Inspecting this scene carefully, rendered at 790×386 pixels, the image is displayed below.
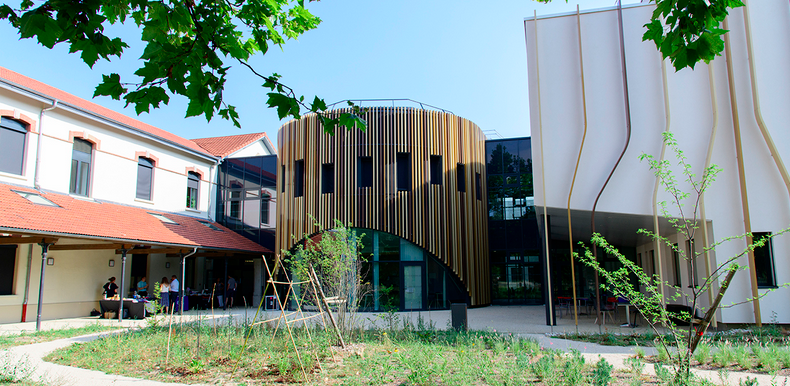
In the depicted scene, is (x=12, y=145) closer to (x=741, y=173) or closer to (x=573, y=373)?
(x=573, y=373)

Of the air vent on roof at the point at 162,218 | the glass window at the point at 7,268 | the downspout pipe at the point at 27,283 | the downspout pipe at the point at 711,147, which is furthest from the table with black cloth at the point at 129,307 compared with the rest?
the downspout pipe at the point at 711,147

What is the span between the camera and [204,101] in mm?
3844

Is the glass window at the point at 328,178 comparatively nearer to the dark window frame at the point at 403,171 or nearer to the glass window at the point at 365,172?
the glass window at the point at 365,172

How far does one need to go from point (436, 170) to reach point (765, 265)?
35.1 ft

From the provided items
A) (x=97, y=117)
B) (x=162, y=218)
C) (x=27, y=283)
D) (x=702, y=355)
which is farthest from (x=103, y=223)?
(x=702, y=355)

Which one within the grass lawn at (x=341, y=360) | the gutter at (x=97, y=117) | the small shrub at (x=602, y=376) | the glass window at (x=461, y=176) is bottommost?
the grass lawn at (x=341, y=360)

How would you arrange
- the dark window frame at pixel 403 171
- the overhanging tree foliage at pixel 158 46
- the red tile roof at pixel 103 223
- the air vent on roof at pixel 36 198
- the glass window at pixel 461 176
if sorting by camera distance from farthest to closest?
1. the glass window at pixel 461 176
2. the dark window frame at pixel 403 171
3. the air vent on roof at pixel 36 198
4. the red tile roof at pixel 103 223
5. the overhanging tree foliage at pixel 158 46

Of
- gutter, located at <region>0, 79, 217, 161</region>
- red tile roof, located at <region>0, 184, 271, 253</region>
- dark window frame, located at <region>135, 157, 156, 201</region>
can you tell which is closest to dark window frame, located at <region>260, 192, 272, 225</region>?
red tile roof, located at <region>0, 184, 271, 253</region>

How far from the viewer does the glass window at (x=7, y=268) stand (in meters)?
14.3

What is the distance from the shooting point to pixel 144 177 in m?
19.6

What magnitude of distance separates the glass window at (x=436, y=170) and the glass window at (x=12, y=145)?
13033 millimetres

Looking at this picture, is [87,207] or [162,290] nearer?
[87,207]

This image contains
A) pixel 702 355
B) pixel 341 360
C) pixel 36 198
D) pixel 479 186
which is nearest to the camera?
pixel 702 355

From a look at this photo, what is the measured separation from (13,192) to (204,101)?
43.5ft
